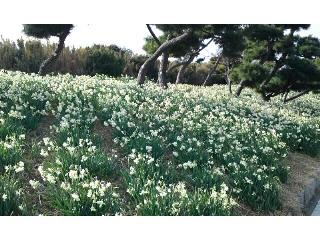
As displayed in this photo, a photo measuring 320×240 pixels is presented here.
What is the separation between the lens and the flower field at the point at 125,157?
4.86 metres

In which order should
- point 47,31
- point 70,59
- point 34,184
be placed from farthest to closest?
point 70,59, point 47,31, point 34,184

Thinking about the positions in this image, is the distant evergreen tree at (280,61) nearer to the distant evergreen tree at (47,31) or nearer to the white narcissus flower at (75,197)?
the distant evergreen tree at (47,31)

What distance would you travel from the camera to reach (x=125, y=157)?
6.43m

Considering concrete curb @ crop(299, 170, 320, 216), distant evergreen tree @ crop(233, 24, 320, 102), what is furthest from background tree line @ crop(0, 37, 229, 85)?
concrete curb @ crop(299, 170, 320, 216)

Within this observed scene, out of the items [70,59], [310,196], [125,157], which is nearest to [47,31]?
[70,59]

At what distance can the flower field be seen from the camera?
4.86 meters

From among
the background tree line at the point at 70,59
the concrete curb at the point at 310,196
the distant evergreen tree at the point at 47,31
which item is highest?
the distant evergreen tree at the point at 47,31

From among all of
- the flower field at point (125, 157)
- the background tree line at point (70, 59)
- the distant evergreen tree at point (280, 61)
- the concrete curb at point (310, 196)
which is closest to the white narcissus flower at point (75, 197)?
the flower field at point (125, 157)

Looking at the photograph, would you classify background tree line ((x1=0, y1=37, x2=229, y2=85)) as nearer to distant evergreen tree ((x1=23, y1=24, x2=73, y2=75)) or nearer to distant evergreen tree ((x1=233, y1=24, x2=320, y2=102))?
distant evergreen tree ((x1=23, y1=24, x2=73, y2=75))

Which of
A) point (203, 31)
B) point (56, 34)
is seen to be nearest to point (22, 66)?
point (56, 34)

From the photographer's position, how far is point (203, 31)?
13891mm

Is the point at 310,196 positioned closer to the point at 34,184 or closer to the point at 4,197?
the point at 34,184

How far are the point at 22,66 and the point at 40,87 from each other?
373 inches

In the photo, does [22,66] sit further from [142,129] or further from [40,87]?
[142,129]
